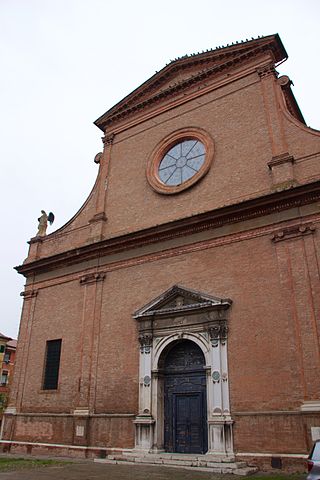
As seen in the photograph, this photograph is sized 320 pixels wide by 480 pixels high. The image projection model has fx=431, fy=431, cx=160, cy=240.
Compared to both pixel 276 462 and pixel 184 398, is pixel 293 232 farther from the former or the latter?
pixel 276 462

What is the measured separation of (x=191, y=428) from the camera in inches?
479

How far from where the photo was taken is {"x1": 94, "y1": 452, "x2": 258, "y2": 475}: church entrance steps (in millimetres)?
9961

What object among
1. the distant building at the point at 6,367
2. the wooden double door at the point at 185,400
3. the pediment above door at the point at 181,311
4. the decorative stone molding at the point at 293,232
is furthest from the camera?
the distant building at the point at 6,367

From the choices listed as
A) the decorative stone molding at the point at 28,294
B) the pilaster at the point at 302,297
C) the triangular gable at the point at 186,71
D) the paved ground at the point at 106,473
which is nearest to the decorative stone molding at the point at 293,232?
the pilaster at the point at 302,297

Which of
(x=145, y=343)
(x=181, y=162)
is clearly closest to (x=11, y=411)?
(x=145, y=343)

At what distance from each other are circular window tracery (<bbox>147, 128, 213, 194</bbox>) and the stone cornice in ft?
5.78

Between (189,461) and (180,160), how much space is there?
33.5 ft

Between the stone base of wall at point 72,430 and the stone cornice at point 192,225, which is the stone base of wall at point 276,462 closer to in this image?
the stone base of wall at point 72,430

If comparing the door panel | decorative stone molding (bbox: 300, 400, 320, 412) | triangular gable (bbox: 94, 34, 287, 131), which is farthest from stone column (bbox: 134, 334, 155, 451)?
triangular gable (bbox: 94, 34, 287, 131)

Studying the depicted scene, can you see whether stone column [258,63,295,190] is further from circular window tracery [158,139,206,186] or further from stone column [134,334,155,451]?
stone column [134,334,155,451]

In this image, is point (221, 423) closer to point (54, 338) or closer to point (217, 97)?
point (54, 338)

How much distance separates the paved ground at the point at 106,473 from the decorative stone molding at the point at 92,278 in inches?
253

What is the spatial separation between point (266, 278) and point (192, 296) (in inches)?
91.6

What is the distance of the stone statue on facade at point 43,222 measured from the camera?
19133 millimetres
